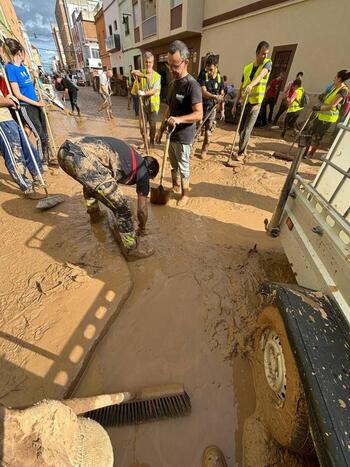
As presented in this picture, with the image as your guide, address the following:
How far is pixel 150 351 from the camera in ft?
5.86

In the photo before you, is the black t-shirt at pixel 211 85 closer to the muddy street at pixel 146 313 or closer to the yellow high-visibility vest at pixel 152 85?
the yellow high-visibility vest at pixel 152 85

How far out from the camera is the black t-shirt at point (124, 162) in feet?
7.13

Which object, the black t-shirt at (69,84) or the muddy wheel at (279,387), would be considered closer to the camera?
the muddy wheel at (279,387)

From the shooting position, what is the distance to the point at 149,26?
45.7ft

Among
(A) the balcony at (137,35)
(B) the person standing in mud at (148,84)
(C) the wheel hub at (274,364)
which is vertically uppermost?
(A) the balcony at (137,35)

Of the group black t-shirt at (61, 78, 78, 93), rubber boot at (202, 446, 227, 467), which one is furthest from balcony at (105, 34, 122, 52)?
rubber boot at (202, 446, 227, 467)

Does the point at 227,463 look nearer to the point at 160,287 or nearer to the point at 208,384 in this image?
the point at 208,384

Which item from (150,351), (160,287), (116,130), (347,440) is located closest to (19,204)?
(160,287)

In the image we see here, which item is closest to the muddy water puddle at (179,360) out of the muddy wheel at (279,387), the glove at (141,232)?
the muddy wheel at (279,387)

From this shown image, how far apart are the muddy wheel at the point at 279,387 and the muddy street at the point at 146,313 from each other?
7.0 inches

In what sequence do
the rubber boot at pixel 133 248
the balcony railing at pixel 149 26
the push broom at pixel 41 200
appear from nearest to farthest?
1. the rubber boot at pixel 133 248
2. the push broom at pixel 41 200
3. the balcony railing at pixel 149 26

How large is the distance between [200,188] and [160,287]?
7.84 feet

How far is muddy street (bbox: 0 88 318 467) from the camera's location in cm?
148

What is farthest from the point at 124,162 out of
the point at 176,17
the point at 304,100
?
the point at 176,17
